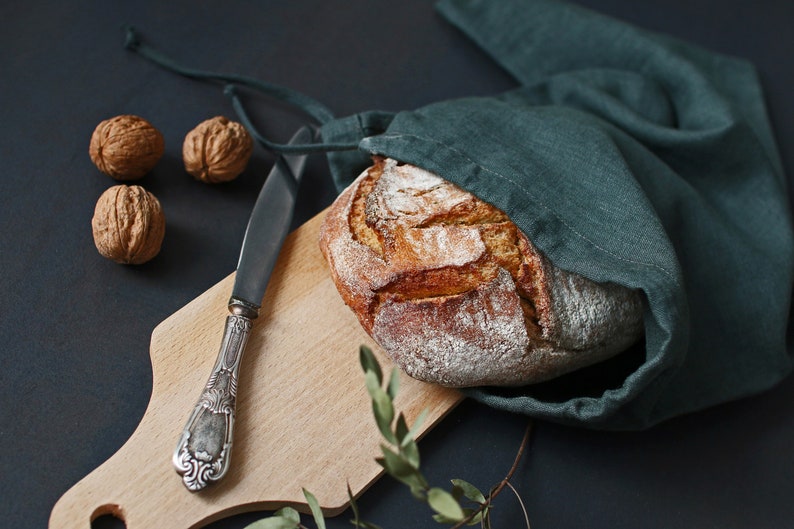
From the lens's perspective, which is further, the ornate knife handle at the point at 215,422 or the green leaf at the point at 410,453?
the ornate knife handle at the point at 215,422

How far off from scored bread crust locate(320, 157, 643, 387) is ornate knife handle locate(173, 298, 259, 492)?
0.22 m

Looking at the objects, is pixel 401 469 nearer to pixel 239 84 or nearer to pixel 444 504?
pixel 444 504

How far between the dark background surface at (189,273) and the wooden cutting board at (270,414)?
0.26 ft

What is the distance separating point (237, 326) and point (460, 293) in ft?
1.42

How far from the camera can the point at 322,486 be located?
133cm

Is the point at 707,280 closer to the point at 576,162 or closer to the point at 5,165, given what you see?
the point at 576,162

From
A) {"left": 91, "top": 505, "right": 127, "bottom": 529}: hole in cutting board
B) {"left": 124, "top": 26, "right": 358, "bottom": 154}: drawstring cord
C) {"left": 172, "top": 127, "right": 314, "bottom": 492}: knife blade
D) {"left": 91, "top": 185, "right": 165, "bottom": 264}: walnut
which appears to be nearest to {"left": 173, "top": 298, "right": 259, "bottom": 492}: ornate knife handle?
{"left": 172, "top": 127, "right": 314, "bottom": 492}: knife blade

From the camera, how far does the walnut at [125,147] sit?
5.12ft

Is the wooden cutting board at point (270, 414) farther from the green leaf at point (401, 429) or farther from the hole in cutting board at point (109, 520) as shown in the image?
the green leaf at point (401, 429)

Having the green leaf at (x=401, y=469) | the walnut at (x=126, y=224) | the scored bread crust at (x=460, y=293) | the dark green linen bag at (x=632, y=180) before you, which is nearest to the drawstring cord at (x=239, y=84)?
the dark green linen bag at (x=632, y=180)

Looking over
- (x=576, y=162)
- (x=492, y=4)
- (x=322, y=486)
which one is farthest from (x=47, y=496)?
(x=492, y=4)

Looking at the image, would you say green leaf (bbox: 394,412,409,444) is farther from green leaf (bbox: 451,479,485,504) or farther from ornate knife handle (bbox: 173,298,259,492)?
ornate knife handle (bbox: 173,298,259,492)

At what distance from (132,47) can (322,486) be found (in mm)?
1170

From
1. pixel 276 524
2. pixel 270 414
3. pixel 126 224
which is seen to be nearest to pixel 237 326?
pixel 270 414
